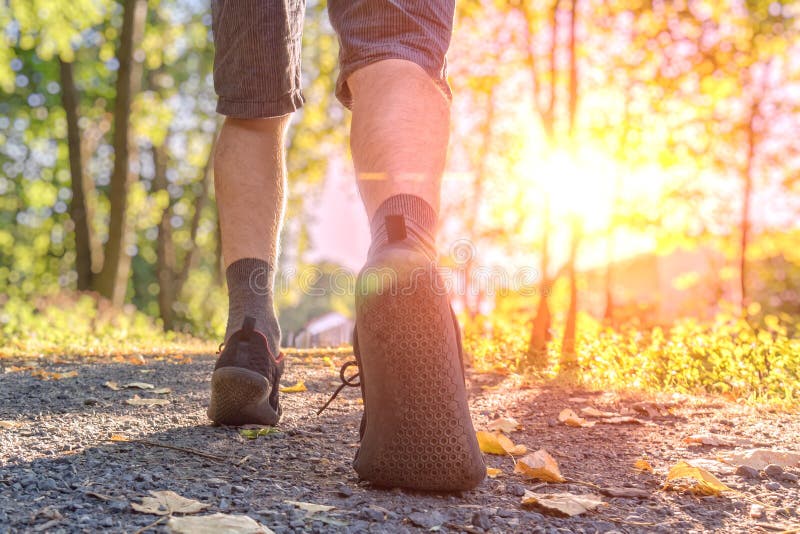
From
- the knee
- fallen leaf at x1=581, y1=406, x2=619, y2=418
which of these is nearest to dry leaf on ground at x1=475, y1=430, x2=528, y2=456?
fallen leaf at x1=581, y1=406, x2=619, y2=418

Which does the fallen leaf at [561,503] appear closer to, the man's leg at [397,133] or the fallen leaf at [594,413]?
the man's leg at [397,133]

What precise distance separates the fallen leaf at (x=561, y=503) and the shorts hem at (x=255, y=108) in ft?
3.94

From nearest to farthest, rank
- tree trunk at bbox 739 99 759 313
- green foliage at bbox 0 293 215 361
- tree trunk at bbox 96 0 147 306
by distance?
1. green foliage at bbox 0 293 215 361
2. tree trunk at bbox 96 0 147 306
3. tree trunk at bbox 739 99 759 313

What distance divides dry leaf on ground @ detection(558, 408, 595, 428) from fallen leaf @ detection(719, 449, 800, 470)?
550mm

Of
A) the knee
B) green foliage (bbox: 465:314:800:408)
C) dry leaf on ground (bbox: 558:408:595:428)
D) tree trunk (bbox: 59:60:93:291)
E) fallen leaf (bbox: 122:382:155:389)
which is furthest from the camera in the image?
tree trunk (bbox: 59:60:93:291)

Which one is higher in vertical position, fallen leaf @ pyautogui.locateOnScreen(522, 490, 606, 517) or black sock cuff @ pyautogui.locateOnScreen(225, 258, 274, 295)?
black sock cuff @ pyautogui.locateOnScreen(225, 258, 274, 295)

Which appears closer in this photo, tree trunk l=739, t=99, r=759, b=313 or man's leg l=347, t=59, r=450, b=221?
man's leg l=347, t=59, r=450, b=221

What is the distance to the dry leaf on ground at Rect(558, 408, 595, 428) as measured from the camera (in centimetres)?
226

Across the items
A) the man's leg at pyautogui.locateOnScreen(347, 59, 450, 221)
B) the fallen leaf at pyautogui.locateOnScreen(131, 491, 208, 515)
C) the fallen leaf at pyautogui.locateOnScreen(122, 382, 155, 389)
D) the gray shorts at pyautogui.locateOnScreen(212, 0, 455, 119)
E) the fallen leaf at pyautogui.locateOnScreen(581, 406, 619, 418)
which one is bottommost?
the fallen leaf at pyautogui.locateOnScreen(122, 382, 155, 389)

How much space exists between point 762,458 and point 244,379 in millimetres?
1339

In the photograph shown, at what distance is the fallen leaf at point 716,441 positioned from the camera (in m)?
1.98

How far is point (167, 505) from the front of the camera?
1.10 meters

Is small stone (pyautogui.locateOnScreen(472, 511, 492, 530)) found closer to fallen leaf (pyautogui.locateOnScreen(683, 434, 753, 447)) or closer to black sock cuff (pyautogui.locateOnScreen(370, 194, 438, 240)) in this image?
black sock cuff (pyautogui.locateOnScreen(370, 194, 438, 240))

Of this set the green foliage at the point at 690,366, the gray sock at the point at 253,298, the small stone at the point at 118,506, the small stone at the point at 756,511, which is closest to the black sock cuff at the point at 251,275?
the gray sock at the point at 253,298
